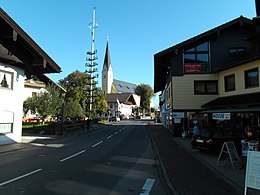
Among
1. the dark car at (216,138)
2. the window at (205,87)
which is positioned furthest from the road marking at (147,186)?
the window at (205,87)

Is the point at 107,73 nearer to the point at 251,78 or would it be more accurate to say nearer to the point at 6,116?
the point at 6,116

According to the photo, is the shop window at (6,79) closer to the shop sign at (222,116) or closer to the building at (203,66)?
the building at (203,66)

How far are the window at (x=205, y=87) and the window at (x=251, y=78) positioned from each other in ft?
13.4

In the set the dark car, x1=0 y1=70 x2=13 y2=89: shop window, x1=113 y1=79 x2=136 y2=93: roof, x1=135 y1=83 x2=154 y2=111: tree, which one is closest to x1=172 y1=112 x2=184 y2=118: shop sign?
the dark car

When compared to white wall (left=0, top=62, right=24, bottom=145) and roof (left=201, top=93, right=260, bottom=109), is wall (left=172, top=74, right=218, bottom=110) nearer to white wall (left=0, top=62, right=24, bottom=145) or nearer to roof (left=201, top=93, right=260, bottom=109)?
roof (left=201, top=93, right=260, bottom=109)

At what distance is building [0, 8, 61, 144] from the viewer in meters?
15.4

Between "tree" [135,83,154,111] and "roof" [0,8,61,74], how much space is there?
89503 millimetres

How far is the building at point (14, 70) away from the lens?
606 inches

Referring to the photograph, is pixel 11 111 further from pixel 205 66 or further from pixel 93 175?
pixel 205 66

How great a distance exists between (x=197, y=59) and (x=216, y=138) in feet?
41.7

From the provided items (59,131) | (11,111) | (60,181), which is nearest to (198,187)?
(60,181)

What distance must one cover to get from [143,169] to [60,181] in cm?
336

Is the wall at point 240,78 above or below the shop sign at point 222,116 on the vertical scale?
above

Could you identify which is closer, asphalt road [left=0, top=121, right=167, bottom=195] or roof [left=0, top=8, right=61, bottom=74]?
asphalt road [left=0, top=121, right=167, bottom=195]
